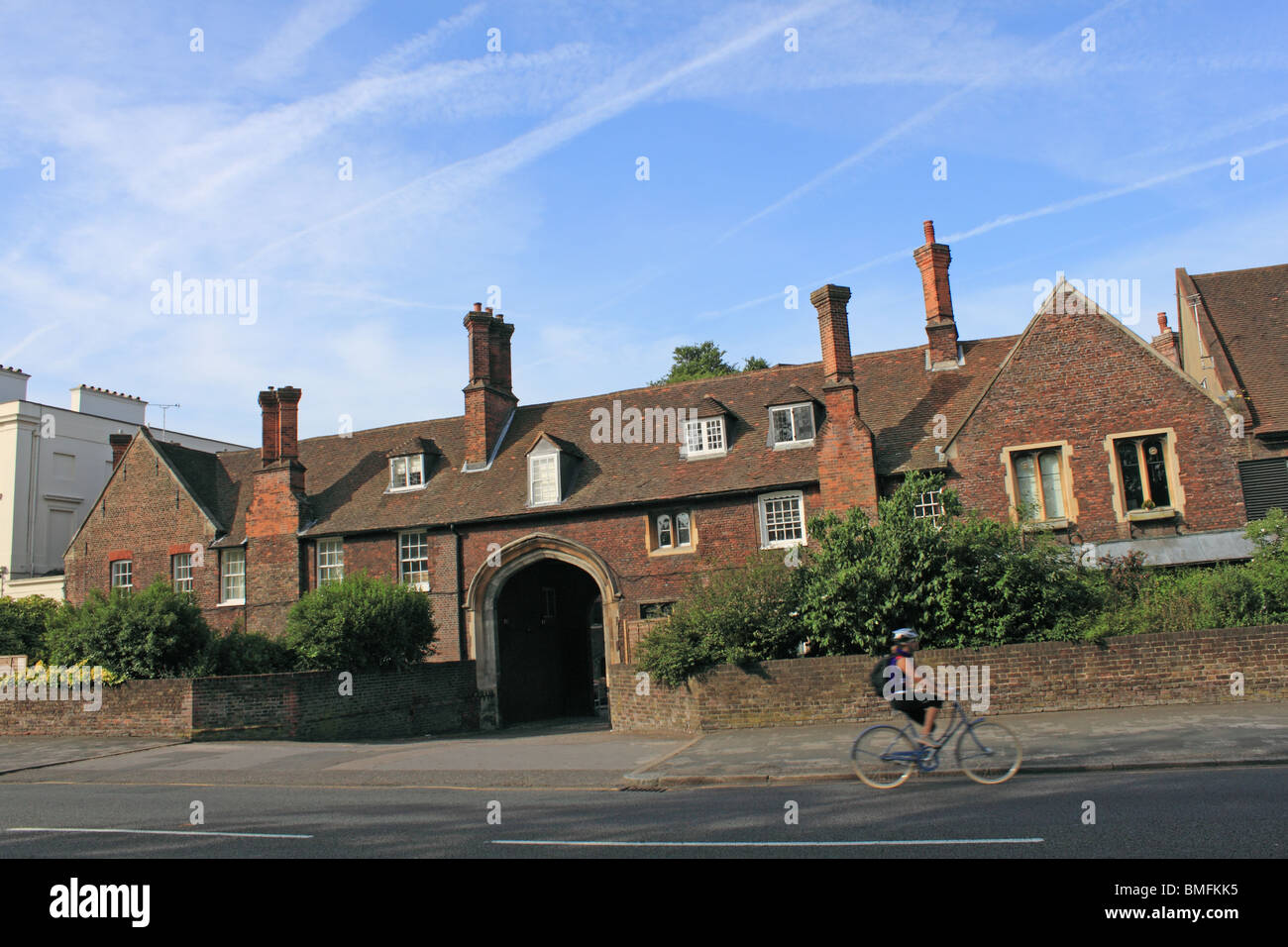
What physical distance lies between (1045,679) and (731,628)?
5759mm

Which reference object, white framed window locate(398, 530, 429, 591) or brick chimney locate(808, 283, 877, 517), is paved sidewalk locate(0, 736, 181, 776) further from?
brick chimney locate(808, 283, 877, 517)

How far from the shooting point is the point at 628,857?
289 inches

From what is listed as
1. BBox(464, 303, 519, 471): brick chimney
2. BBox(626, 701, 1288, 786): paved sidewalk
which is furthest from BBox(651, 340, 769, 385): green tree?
BBox(626, 701, 1288, 786): paved sidewalk

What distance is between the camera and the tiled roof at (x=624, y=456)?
2669 cm

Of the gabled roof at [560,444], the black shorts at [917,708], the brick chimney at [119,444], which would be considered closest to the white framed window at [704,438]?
the gabled roof at [560,444]

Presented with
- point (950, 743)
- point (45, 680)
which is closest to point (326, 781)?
point (950, 743)

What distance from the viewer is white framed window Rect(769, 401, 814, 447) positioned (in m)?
27.2

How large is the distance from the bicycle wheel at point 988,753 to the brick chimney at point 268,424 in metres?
26.9

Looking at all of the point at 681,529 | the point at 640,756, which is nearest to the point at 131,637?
the point at 640,756

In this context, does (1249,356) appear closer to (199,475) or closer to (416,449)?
(416,449)

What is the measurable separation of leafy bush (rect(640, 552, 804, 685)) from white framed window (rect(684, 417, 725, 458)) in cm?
920

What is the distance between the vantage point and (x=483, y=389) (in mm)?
31516
